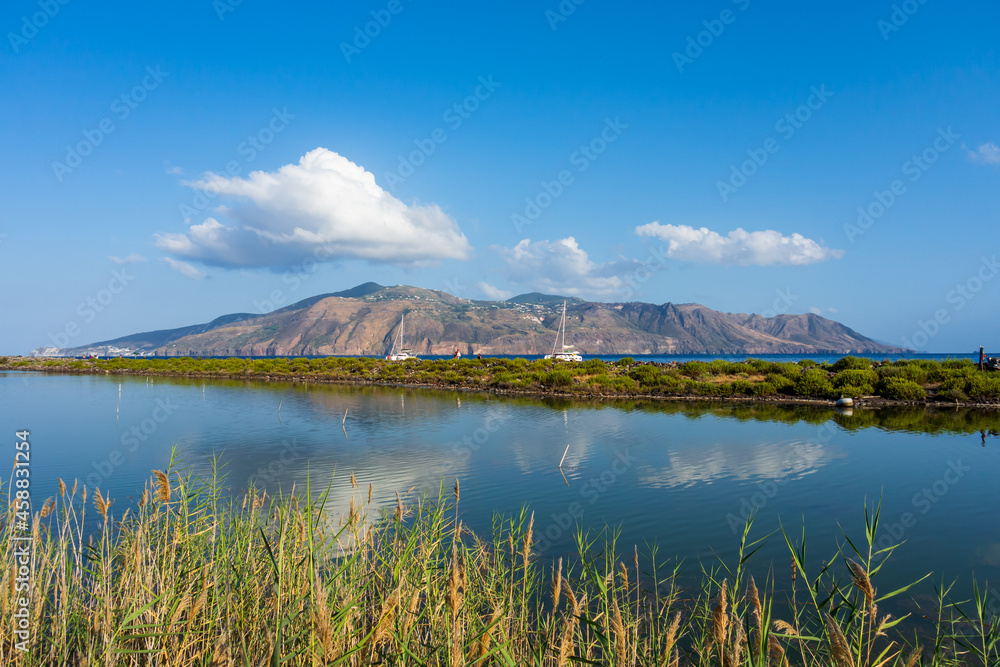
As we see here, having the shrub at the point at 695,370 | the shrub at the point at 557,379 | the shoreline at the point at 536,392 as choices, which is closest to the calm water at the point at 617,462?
the shoreline at the point at 536,392

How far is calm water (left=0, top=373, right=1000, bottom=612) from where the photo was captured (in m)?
10.5

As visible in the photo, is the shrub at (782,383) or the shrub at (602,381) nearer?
the shrub at (782,383)

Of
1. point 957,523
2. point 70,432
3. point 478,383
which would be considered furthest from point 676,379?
point 70,432

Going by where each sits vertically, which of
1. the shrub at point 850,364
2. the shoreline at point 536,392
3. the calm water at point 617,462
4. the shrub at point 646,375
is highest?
the shrub at point 850,364

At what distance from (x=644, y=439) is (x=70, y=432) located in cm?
2138

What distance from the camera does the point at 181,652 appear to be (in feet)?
11.7

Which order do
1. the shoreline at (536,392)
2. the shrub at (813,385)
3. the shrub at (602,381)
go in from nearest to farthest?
the shoreline at (536,392) < the shrub at (813,385) < the shrub at (602,381)

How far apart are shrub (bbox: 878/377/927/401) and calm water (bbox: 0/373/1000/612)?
444 centimetres

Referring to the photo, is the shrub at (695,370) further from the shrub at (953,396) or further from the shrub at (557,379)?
the shrub at (953,396)

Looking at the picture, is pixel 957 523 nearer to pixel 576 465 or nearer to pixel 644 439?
pixel 576 465

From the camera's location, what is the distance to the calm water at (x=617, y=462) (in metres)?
10.5

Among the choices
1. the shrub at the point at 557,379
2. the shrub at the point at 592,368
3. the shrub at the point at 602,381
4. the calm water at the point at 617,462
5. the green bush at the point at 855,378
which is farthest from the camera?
the shrub at the point at 592,368

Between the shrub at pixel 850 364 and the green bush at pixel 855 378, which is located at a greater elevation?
the shrub at pixel 850 364

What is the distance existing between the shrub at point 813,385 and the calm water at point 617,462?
4.35 metres
